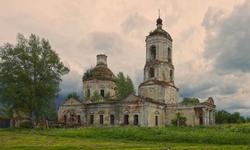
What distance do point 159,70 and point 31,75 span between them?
16994mm

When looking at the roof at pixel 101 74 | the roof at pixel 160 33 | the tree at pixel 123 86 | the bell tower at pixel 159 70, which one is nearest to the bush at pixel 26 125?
the roof at pixel 101 74

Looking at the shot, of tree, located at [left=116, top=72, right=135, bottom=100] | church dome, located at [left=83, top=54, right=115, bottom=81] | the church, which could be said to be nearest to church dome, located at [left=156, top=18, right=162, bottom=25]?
the church

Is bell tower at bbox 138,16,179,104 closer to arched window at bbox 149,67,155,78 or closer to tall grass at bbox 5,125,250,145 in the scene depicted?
arched window at bbox 149,67,155,78

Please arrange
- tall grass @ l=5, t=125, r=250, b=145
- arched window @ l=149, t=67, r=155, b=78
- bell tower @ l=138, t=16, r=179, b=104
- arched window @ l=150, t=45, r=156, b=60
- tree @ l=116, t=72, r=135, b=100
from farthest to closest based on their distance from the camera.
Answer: tree @ l=116, t=72, r=135, b=100 → arched window @ l=150, t=45, r=156, b=60 → arched window @ l=149, t=67, r=155, b=78 → bell tower @ l=138, t=16, r=179, b=104 → tall grass @ l=5, t=125, r=250, b=145

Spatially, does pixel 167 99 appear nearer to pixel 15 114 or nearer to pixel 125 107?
pixel 125 107

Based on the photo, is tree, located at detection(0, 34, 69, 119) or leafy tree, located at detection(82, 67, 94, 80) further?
leafy tree, located at detection(82, 67, 94, 80)

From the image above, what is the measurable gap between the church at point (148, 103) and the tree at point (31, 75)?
8462 millimetres

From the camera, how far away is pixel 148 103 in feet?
129

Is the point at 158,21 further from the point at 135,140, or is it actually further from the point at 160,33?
the point at 135,140

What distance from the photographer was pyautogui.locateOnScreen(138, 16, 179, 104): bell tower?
42906 mm

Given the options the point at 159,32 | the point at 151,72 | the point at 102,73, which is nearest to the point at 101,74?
the point at 102,73

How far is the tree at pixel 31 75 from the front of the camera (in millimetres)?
35031

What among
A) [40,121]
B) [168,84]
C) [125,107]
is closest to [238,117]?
[168,84]

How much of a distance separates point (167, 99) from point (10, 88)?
19.9 meters
